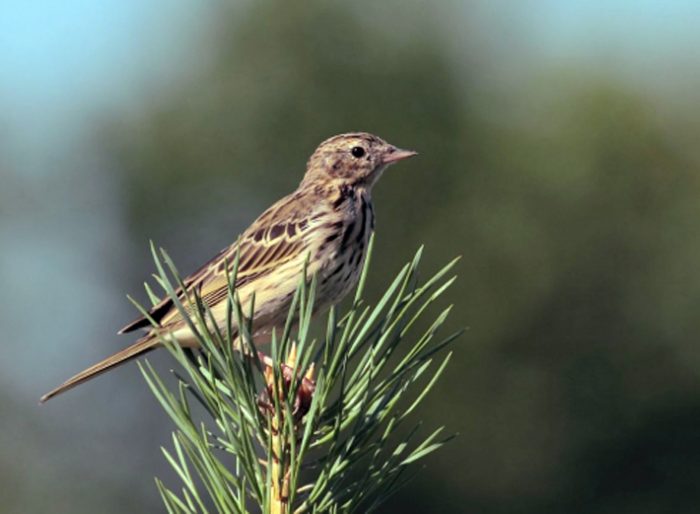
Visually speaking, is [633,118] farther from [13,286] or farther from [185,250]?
[13,286]

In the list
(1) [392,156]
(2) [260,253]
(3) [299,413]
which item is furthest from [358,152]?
(3) [299,413]

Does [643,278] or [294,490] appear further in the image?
[643,278]

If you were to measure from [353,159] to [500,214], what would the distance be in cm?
2631

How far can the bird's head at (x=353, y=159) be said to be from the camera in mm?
7656

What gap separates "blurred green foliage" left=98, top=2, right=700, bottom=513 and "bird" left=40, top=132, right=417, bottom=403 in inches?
801

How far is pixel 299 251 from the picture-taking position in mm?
6652

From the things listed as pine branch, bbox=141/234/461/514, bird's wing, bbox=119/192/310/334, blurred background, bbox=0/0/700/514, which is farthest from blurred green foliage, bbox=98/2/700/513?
pine branch, bbox=141/234/461/514

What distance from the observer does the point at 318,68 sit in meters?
36.7

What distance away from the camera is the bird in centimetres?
616

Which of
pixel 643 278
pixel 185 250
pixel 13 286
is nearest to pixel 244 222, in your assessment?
pixel 185 250

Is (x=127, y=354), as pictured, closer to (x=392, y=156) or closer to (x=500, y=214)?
(x=392, y=156)

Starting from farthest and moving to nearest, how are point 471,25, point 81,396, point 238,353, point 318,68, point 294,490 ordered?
1. point 471,25
2. point 318,68
3. point 81,396
4. point 238,353
5. point 294,490

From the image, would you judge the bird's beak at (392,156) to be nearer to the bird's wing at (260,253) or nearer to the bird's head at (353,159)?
the bird's head at (353,159)

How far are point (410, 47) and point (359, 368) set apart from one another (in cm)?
3369
